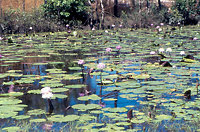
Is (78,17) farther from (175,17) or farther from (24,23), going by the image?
(175,17)

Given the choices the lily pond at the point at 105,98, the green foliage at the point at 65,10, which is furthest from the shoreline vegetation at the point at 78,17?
the lily pond at the point at 105,98

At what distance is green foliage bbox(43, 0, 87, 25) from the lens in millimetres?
18891

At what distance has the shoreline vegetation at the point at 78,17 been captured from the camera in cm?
1716

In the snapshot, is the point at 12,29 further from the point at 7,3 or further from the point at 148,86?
the point at 148,86

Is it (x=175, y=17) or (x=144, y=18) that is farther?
(x=175, y=17)

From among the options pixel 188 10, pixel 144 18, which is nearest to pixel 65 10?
pixel 144 18

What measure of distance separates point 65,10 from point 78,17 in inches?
40.1

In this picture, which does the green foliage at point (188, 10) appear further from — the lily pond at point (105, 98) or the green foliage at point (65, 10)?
the lily pond at point (105, 98)

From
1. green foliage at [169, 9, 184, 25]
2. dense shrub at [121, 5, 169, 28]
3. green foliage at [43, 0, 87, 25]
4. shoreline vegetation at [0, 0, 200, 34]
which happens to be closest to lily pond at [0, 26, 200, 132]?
shoreline vegetation at [0, 0, 200, 34]

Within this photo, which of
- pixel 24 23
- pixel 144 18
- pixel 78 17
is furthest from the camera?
pixel 144 18

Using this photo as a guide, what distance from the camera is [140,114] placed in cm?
375

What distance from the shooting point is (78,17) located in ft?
A: 65.5

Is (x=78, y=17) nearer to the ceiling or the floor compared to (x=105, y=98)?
nearer to the ceiling

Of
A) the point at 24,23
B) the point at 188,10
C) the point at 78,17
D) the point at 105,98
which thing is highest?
the point at 188,10
